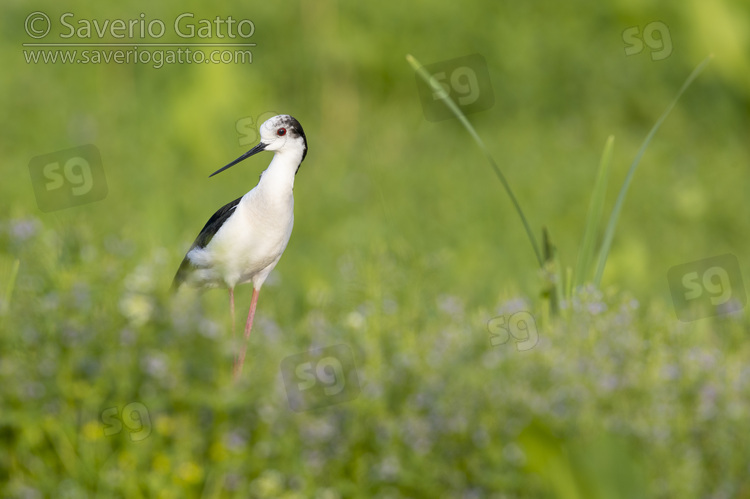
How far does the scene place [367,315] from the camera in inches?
72.1

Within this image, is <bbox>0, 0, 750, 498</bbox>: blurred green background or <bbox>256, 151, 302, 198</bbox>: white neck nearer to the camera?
<bbox>256, 151, 302, 198</bbox>: white neck

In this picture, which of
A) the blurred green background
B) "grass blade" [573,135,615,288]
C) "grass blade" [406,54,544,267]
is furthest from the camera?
the blurred green background

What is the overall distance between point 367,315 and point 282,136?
1.03 m

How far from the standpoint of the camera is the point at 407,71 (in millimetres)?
5238

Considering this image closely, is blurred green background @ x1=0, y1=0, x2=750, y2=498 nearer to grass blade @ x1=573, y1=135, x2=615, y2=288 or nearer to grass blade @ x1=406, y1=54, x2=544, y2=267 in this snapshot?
grass blade @ x1=573, y1=135, x2=615, y2=288

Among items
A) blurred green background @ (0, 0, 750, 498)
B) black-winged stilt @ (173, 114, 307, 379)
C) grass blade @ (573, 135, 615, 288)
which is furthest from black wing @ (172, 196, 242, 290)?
grass blade @ (573, 135, 615, 288)

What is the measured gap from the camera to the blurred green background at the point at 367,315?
1.73m

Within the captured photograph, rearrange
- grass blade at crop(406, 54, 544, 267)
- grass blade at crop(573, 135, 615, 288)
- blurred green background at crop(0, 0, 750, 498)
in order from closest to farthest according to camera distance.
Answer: grass blade at crop(406, 54, 544, 267)
grass blade at crop(573, 135, 615, 288)
blurred green background at crop(0, 0, 750, 498)

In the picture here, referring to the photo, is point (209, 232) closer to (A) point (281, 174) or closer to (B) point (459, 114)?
(A) point (281, 174)

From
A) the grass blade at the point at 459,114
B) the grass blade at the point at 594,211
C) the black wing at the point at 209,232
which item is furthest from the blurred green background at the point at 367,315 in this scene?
the black wing at the point at 209,232

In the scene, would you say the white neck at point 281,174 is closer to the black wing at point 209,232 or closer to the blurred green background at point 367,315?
the black wing at point 209,232

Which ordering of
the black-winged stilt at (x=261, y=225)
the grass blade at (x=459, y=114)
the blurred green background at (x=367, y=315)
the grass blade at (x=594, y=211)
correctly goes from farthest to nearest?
1. the blurred green background at (x=367, y=315)
2. the grass blade at (x=594, y=211)
3. the grass blade at (x=459, y=114)
4. the black-winged stilt at (x=261, y=225)

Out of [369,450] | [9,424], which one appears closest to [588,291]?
[369,450]

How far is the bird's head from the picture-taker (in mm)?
823
